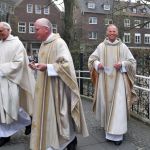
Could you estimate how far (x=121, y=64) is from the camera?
632 centimetres

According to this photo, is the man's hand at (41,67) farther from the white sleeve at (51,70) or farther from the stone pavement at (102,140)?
the stone pavement at (102,140)

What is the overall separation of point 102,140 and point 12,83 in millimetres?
1868

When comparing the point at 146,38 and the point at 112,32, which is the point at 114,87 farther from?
the point at 146,38

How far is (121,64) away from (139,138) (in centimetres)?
140

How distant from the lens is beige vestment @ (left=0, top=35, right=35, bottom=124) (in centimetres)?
629

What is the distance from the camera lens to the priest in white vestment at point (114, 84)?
6371 mm

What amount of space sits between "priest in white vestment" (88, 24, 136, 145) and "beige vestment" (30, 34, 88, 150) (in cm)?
98

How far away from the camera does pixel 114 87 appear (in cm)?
648

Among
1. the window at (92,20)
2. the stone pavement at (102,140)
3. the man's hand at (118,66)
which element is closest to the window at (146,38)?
the window at (92,20)

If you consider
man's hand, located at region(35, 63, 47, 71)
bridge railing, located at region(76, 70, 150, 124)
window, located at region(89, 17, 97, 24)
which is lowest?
bridge railing, located at region(76, 70, 150, 124)

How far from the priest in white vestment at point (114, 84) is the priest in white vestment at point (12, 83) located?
4.11 feet

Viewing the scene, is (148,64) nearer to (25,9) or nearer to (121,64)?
(121,64)

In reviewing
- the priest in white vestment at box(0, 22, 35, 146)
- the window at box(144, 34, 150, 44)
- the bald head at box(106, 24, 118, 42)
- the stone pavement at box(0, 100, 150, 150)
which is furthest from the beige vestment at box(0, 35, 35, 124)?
the window at box(144, 34, 150, 44)

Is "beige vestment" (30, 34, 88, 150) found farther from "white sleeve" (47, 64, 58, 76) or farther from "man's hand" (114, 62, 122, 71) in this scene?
"man's hand" (114, 62, 122, 71)
